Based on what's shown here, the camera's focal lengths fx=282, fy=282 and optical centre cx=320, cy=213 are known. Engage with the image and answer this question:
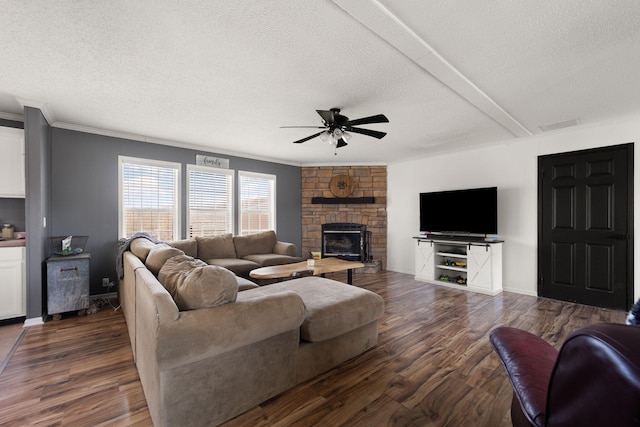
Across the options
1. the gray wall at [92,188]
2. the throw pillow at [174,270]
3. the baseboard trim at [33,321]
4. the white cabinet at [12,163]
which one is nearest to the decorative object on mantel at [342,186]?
the gray wall at [92,188]

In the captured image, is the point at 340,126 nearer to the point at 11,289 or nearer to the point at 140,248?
the point at 140,248

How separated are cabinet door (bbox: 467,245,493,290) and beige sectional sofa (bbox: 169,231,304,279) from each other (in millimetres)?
2770

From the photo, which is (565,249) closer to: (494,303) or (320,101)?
(494,303)

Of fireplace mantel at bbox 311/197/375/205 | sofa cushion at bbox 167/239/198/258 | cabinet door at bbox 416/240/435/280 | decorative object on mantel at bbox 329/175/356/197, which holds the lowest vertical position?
cabinet door at bbox 416/240/435/280

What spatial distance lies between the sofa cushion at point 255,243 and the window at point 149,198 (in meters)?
1.03

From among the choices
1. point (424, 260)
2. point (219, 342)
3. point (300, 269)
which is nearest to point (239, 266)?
point (300, 269)

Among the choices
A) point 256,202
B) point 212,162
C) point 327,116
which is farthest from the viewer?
point 256,202

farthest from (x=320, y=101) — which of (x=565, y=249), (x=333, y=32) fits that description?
(x=565, y=249)

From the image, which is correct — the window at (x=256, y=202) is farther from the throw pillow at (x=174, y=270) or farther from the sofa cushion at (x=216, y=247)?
the throw pillow at (x=174, y=270)

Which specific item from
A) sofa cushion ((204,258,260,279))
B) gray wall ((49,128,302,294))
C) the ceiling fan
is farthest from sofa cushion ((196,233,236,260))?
the ceiling fan

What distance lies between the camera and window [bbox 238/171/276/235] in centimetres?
561

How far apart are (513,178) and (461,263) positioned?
1.56 metres

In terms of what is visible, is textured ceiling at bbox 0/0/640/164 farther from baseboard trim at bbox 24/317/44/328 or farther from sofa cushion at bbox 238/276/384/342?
baseboard trim at bbox 24/317/44/328

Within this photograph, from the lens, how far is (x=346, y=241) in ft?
19.7
